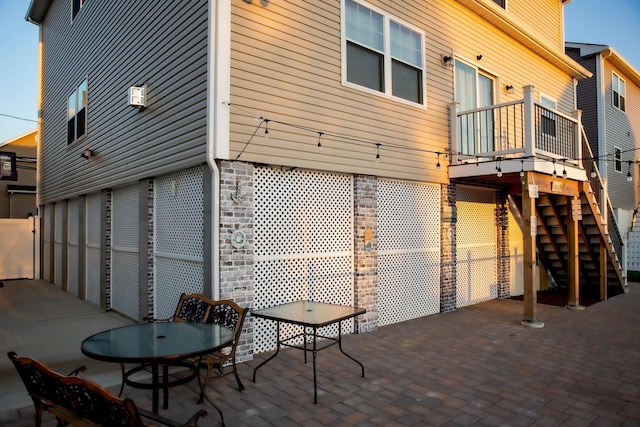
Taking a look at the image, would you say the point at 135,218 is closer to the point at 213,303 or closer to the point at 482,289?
the point at 213,303

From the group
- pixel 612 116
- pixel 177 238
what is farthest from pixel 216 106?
pixel 612 116

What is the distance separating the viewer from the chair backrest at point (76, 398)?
2270 mm

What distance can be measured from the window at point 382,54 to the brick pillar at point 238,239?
2499 mm

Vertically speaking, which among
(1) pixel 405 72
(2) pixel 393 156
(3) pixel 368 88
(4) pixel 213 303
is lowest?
(4) pixel 213 303

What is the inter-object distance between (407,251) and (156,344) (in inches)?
199

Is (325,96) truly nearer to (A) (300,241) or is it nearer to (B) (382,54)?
(B) (382,54)

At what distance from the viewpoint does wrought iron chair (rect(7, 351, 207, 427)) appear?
2273 millimetres

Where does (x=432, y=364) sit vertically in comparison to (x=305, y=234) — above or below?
below

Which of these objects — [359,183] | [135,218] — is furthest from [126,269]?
[359,183]

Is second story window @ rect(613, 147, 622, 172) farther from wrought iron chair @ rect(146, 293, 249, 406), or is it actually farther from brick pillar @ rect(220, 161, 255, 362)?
wrought iron chair @ rect(146, 293, 249, 406)

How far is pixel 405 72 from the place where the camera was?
24.6ft

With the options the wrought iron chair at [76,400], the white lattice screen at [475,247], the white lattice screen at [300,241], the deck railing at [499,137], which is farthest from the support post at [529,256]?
the wrought iron chair at [76,400]

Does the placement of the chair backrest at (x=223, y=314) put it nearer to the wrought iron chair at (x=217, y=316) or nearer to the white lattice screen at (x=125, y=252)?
the wrought iron chair at (x=217, y=316)

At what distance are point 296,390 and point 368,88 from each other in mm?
4705
